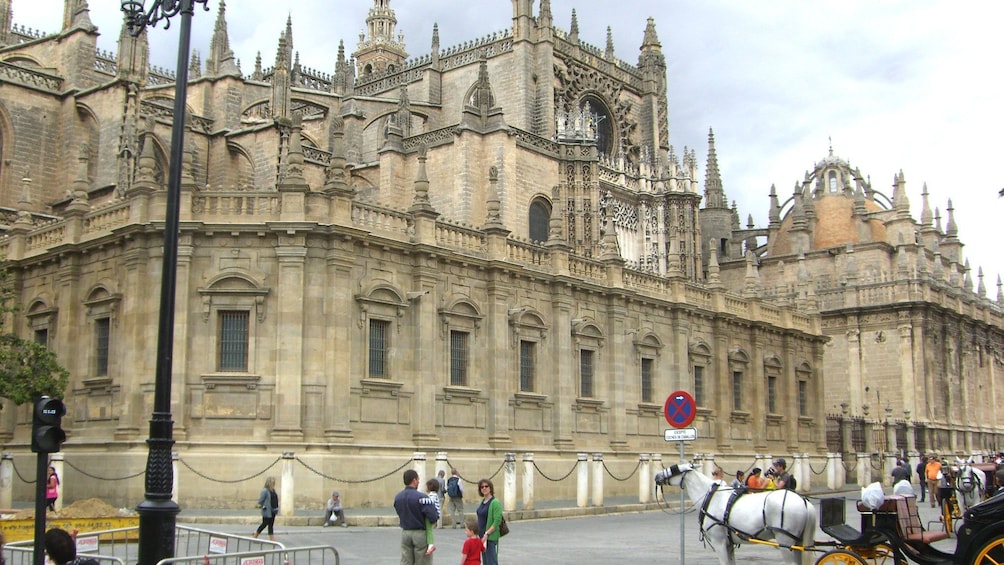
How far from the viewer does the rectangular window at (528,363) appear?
28.9 m

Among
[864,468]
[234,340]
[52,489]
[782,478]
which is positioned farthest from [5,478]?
[864,468]

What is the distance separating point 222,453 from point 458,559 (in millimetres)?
8702

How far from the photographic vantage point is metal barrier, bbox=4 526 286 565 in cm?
1159

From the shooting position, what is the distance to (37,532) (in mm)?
8508

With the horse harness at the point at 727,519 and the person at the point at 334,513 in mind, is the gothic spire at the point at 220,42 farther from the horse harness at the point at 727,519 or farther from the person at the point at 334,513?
the horse harness at the point at 727,519

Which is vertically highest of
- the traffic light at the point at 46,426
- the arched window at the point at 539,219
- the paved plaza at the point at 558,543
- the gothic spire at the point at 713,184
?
the gothic spire at the point at 713,184

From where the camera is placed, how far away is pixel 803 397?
135ft

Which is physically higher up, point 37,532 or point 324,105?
point 324,105

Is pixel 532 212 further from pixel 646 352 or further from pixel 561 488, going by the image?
pixel 561 488

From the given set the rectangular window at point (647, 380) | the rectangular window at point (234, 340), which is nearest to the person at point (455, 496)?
the rectangular window at point (234, 340)

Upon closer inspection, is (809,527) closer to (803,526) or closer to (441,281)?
(803,526)

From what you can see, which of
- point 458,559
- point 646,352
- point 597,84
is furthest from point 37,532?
point 597,84

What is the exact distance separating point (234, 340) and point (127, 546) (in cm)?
986

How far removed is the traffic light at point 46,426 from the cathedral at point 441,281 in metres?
14.0
